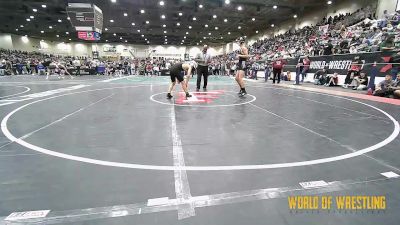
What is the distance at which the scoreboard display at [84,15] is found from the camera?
1662 centimetres

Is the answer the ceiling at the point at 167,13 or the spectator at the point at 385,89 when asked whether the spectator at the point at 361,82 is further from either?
the ceiling at the point at 167,13

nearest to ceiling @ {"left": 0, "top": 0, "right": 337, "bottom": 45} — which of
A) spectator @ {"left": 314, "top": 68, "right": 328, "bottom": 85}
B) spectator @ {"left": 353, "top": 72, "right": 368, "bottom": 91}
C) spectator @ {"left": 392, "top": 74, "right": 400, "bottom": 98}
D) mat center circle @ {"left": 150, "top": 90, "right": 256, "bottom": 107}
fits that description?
spectator @ {"left": 314, "top": 68, "right": 328, "bottom": 85}

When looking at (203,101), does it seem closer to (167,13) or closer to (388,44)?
(388,44)

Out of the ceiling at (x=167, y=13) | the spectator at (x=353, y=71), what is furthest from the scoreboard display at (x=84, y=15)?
the spectator at (x=353, y=71)

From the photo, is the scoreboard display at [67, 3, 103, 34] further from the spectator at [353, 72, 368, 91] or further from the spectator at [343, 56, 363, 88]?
the spectator at [353, 72, 368, 91]

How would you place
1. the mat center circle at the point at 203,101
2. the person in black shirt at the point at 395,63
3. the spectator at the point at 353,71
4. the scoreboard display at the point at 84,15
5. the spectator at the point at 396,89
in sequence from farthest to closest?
1. the scoreboard display at the point at 84,15
2. the spectator at the point at 353,71
3. the person in black shirt at the point at 395,63
4. the spectator at the point at 396,89
5. the mat center circle at the point at 203,101

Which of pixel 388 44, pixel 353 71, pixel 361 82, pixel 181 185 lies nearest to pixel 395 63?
pixel 388 44

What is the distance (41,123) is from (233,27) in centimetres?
3640

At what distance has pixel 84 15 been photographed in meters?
17.0

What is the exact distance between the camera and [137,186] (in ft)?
7.36

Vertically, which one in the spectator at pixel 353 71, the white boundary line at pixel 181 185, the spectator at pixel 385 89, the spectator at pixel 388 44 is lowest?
the white boundary line at pixel 181 185

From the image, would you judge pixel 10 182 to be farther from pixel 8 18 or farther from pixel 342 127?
pixel 8 18

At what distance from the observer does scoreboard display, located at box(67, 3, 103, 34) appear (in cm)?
1662

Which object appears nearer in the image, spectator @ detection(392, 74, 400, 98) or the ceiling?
spectator @ detection(392, 74, 400, 98)
